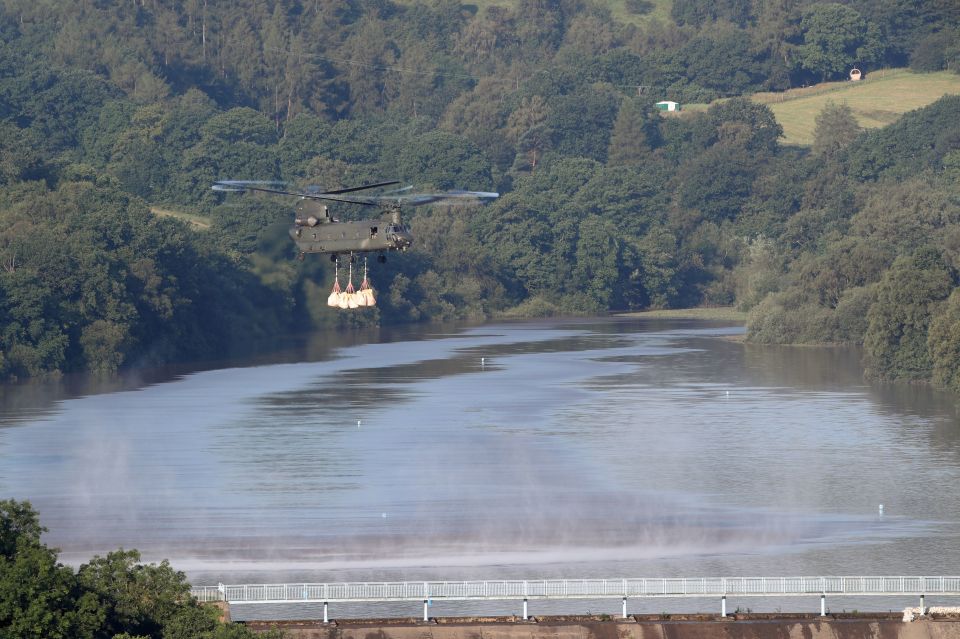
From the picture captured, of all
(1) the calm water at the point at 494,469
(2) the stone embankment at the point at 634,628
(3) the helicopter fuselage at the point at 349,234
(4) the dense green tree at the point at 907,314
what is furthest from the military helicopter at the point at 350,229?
(4) the dense green tree at the point at 907,314

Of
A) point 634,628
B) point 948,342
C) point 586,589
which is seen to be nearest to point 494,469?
point 586,589

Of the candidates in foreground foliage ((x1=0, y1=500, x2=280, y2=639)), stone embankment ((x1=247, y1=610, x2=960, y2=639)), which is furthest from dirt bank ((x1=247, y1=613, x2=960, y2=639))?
foreground foliage ((x1=0, y1=500, x2=280, y2=639))

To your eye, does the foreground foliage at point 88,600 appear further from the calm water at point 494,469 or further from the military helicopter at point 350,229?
the military helicopter at point 350,229

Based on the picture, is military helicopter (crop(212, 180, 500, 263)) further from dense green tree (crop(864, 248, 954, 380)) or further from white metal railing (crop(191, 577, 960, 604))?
dense green tree (crop(864, 248, 954, 380))

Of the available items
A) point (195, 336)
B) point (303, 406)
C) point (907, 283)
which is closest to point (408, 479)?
point (303, 406)

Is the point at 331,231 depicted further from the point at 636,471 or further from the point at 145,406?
the point at 145,406

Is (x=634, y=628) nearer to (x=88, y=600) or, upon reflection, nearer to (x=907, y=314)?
(x=88, y=600)
